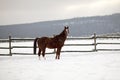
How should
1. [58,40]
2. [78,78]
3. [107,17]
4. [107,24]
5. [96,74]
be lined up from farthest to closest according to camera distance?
[107,17], [107,24], [58,40], [96,74], [78,78]

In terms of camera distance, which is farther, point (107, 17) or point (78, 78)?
point (107, 17)

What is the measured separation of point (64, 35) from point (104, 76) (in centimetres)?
477

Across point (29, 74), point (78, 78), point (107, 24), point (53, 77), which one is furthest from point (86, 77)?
point (107, 24)

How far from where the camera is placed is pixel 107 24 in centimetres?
14988

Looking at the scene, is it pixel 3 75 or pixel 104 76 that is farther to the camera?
pixel 3 75

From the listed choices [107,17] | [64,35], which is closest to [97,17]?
[107,17]

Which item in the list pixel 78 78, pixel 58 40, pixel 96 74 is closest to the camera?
pixel 78 78

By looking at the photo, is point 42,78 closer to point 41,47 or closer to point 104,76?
point 104,76

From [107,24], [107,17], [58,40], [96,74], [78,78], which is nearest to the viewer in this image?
[78,78]

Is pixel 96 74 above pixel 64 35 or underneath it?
underneath

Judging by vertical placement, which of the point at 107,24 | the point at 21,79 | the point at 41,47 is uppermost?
the point at 107,24

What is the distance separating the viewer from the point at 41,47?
35.0ft

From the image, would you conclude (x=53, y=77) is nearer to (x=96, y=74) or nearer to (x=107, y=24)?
(x=96, y=74)

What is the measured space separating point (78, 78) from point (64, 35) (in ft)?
15.8
